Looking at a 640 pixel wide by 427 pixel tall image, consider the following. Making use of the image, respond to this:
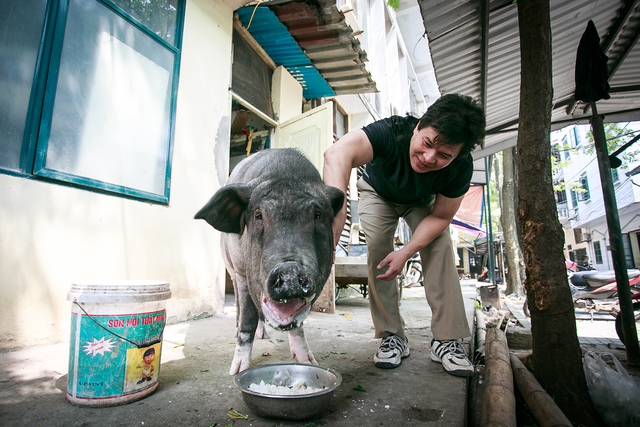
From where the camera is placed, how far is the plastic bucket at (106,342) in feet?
6.53

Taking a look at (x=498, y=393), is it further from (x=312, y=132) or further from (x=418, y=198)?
(x=312, y=132)

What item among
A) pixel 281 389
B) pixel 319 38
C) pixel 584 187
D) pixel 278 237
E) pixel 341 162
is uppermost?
pixel 584 187

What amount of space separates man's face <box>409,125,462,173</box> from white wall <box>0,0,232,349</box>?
11.5ft

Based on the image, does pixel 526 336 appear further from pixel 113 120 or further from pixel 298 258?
pixel 113 120

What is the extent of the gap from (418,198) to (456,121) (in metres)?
0.87

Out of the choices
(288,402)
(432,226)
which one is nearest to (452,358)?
(432,226)

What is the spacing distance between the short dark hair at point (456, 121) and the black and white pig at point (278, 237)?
2.83 feet

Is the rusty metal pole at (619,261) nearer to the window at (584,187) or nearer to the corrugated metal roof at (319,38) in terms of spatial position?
the corrugated metal roof at (319,38)

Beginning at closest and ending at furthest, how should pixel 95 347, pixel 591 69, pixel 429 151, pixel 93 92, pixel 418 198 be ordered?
pixel 95 347, pixel 429 151, pixel 418 198, pixel 591 69, pixel 93 92

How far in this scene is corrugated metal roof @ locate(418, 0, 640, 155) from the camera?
3.87 metres

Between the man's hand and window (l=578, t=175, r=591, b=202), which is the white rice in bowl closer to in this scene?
the man's hand

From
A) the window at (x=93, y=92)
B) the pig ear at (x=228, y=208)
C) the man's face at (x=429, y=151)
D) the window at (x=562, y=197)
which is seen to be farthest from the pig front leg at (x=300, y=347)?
the window at (x=562, y=197)

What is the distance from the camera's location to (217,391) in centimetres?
232

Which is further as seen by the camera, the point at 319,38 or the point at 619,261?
the point at 319,38
